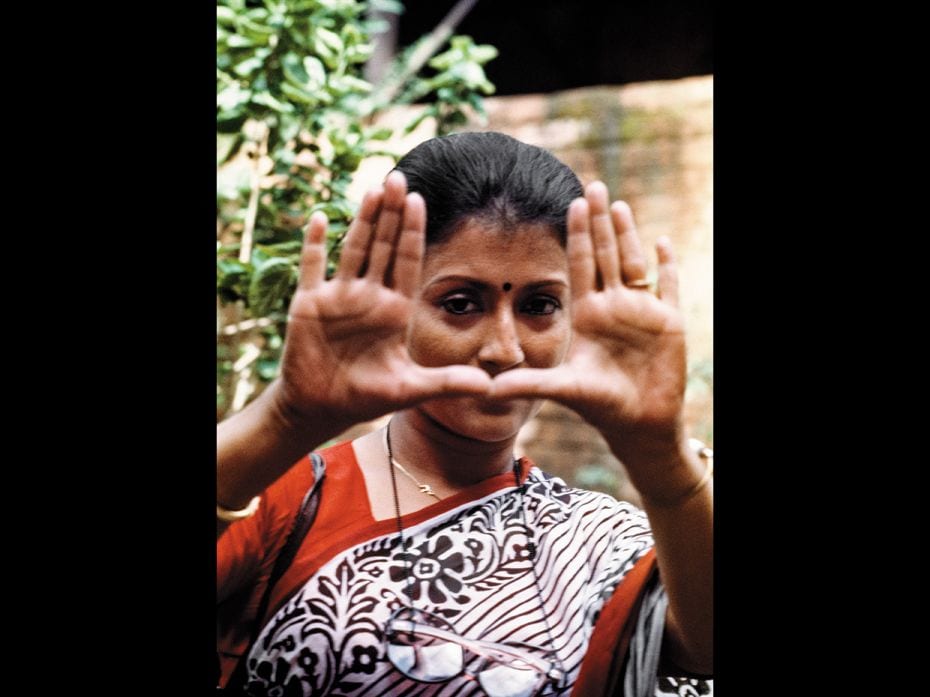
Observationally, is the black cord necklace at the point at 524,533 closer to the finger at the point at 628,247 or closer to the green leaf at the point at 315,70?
the finger at the point at 628,247

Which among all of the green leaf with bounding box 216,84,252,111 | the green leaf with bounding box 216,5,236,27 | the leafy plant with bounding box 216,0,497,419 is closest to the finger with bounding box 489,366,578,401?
the leafy plant with bounding box 216,0,497,419

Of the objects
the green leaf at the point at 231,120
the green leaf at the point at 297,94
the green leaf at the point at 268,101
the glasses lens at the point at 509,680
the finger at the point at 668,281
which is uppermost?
the green leaf at the point at 297,94

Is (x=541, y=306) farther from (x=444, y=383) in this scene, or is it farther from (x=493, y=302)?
(x=444, y=383)

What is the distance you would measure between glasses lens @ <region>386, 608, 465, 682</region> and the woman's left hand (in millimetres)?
289

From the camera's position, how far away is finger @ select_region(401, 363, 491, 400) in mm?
788

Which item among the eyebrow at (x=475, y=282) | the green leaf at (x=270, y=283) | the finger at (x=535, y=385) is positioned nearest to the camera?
the finger at (x=535, y=385)

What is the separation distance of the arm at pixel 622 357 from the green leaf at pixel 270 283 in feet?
2.80

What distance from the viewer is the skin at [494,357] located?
2.62 ft

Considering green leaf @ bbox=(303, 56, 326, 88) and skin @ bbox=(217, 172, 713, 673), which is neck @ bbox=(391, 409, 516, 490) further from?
green leaf @ bbox=(303, 56, 326, 88)

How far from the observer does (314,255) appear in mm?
800

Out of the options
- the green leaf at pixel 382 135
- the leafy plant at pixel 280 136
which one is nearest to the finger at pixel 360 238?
the leafy plant at pixel 280 136

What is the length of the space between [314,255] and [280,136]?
107cm
